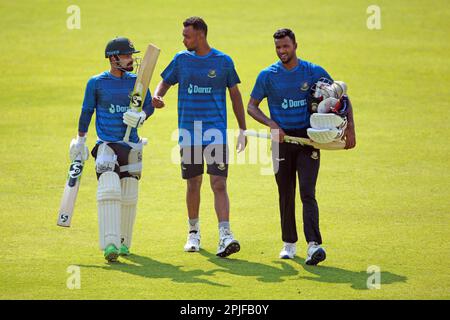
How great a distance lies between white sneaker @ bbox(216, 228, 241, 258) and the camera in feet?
33.7

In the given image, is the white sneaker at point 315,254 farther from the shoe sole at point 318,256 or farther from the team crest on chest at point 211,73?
the team crest on chest at point 211,73

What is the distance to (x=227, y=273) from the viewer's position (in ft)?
32.4

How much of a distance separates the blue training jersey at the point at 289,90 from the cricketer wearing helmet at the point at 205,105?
1.53ft

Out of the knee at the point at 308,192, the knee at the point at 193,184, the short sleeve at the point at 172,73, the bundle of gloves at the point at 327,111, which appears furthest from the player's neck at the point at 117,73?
the knee at the point at 308,192

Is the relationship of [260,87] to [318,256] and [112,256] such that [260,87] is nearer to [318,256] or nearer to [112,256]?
[318,256]

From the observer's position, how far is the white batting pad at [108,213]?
10.1 meters

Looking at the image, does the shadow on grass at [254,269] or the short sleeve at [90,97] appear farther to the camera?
the short sleeve at [90,97]

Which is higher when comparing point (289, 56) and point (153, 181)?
point (289, 56)

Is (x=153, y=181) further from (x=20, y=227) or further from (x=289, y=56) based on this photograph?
(x=289, y=56)

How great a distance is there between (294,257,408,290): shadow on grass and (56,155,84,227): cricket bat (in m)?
2.37

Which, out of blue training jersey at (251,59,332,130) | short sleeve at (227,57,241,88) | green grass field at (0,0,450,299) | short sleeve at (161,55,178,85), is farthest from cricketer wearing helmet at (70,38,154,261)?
blue training jersey at (251,59,332,130)

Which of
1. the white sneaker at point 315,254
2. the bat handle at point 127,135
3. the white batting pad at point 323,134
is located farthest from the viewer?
the bat handle at point 127,135

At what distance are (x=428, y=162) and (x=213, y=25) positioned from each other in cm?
1048
